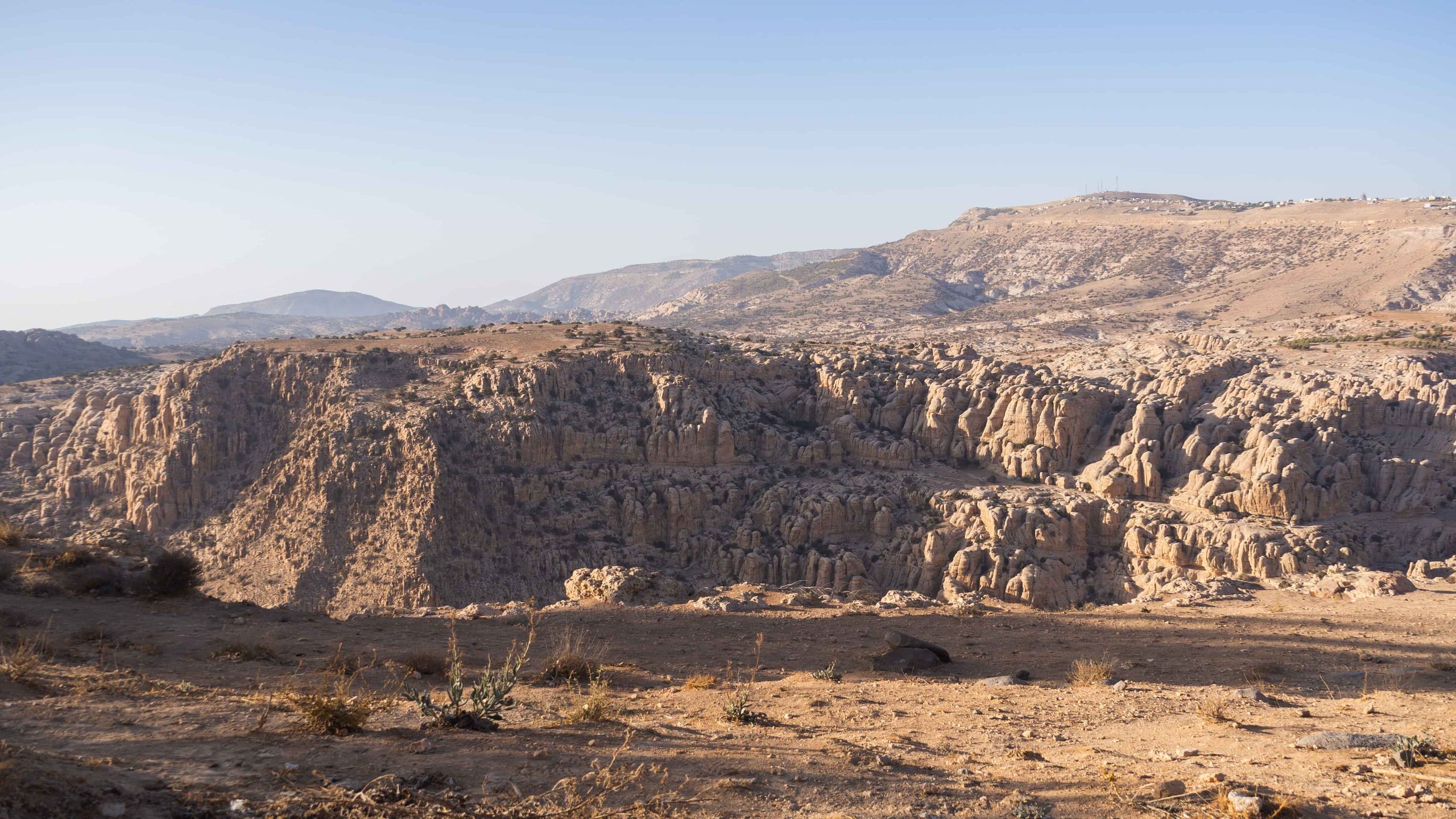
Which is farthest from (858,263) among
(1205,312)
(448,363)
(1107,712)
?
(1107,712)

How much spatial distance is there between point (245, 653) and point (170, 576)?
497cm

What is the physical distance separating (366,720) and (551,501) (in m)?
25.9

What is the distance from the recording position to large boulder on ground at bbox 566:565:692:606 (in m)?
19.7

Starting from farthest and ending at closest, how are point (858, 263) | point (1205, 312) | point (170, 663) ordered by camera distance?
point (858, 263), point (1205, 312), point (170, 663)

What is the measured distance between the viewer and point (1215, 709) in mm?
10781

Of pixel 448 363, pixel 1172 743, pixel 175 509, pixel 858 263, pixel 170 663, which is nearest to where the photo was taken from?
pixel 1172 743

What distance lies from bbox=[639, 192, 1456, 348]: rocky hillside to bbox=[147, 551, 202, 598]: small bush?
73022 millimetres

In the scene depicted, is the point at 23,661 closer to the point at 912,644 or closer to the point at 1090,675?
the point at 912,644

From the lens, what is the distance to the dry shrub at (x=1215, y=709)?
1055 cm

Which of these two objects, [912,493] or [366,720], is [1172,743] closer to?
[366,720]

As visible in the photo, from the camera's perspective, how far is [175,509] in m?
36.0

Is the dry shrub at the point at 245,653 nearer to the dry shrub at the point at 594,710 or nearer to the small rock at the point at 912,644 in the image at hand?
the dry shrub at the point at 594,710

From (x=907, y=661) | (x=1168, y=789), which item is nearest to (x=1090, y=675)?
(x=907, y=661)

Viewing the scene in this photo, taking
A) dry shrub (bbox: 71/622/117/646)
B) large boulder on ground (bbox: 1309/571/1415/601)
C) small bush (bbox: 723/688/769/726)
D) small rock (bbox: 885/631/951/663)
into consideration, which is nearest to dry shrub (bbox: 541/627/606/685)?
small bush (bbox: 723/688/769/726)
